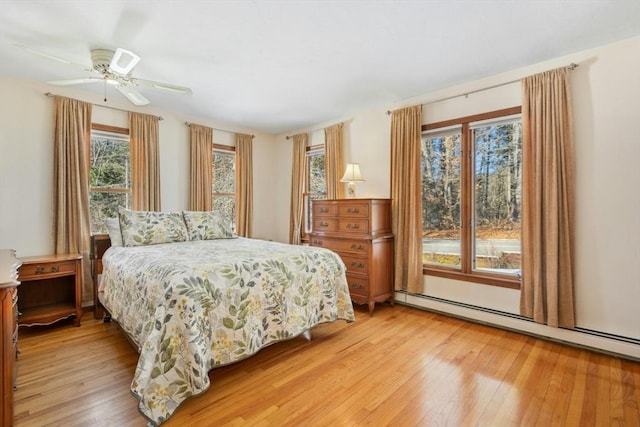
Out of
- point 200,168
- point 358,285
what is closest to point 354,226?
point 358,285

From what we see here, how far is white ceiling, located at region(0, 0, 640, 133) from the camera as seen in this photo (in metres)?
2.03

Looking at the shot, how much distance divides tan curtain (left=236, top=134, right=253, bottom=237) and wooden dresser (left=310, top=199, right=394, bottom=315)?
1.58m

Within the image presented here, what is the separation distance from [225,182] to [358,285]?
2.68 metres

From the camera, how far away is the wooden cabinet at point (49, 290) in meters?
2.84

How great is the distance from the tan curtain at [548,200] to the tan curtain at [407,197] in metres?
1.04

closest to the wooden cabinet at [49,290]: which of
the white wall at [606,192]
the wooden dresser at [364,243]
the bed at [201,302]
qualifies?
the bed at [201,302]

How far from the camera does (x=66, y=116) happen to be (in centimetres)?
335

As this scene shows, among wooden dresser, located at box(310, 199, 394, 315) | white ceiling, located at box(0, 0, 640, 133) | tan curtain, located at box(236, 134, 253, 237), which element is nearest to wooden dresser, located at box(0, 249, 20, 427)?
white ceiling, located at box(0, 0, 640, 133)

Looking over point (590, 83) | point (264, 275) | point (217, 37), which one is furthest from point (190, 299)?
point (590, 83)

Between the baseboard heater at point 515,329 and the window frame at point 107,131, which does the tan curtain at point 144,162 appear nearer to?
the window frame at point 107,131

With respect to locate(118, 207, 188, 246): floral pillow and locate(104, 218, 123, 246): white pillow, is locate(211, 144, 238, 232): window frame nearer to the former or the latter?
locate(118, 207, 188, 246): floral pillow

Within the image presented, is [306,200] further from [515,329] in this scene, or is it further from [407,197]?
[515,329]

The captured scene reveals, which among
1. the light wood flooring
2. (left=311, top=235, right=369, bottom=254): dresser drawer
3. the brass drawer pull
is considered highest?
(left=311, top=235, right=369, bottom=254): dresser drawer

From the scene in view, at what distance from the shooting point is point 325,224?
400cm
